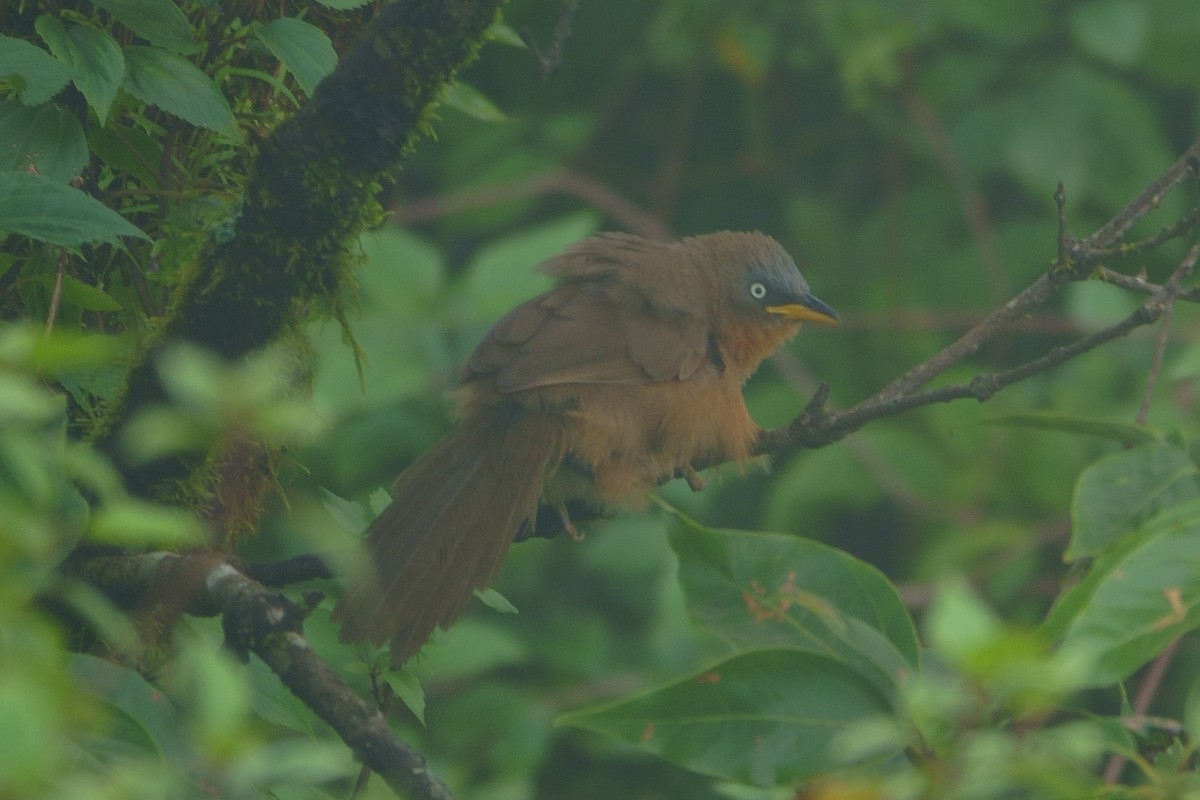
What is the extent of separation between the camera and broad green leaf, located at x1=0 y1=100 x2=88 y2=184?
80.6 inches

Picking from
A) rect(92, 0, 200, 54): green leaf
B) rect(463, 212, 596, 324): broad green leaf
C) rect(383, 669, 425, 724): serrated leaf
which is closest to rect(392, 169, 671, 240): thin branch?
rect(463, 212, 596, 324): broad green leaf

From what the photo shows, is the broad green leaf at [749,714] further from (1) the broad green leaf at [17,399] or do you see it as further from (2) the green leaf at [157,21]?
(2) the green leaf at [157,21]

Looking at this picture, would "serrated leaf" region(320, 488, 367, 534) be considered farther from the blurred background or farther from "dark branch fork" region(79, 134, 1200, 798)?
the blurred background

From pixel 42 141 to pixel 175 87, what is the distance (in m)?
0.21

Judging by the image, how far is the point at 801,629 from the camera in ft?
5.99

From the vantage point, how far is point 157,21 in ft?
6.86

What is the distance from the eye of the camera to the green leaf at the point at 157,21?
6.78 feet

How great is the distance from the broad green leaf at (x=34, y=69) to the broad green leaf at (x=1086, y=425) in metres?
1.54

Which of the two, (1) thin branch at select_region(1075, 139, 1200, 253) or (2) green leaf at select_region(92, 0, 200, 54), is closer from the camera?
(2) green leaf at select_region(92, 0, 200, 54)

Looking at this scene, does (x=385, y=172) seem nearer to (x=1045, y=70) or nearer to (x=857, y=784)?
(x=857, y=784)

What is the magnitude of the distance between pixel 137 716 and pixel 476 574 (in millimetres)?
1393

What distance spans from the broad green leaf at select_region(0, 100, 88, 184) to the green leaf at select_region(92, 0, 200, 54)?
174mm

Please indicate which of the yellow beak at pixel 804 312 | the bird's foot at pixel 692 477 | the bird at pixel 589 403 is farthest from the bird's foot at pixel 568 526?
the yellow beak at pixel 804 312

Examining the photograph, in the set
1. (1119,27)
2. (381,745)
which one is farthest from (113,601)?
(1119,27)
